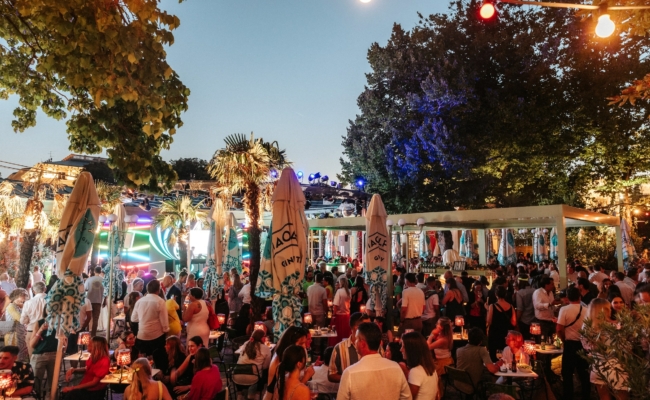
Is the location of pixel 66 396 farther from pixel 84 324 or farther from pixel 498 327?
pixel 498 327

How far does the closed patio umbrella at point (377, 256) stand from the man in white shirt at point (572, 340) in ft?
12.4

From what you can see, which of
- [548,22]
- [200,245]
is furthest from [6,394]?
[548,22]

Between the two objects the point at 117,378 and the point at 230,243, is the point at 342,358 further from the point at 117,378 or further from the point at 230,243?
the point at 230,243

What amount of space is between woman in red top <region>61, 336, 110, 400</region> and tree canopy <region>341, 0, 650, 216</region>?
53.4ft

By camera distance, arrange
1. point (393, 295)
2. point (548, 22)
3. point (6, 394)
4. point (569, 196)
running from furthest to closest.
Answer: point (569, 196) < point (548, 22) < point (393, 295) < point (6, 394)

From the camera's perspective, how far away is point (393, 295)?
12219mm

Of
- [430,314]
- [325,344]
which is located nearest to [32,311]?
[325,344]

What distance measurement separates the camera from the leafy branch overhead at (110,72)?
4707 mm

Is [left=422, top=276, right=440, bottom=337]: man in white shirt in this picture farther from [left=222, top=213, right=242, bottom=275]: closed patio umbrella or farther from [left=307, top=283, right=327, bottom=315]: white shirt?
[left=222, top=213, right=242, bottom=275]: closed patio umbrella

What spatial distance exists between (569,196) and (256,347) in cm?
2282

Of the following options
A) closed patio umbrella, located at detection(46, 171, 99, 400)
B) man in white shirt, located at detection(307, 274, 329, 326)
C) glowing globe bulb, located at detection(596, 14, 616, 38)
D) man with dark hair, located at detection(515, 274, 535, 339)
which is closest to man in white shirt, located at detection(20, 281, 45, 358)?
closed patio umbrella, located at detection(46, 171, 99, 400)

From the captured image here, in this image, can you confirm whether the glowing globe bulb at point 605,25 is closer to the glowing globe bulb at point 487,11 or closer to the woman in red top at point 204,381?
the glowing globe bulb at point 487,11

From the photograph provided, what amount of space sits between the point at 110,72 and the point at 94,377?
3.52m

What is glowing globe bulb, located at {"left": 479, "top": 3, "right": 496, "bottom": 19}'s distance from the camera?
18.0ft
